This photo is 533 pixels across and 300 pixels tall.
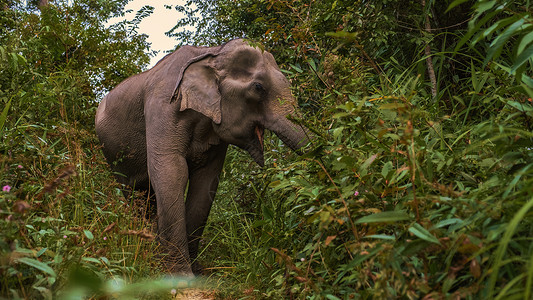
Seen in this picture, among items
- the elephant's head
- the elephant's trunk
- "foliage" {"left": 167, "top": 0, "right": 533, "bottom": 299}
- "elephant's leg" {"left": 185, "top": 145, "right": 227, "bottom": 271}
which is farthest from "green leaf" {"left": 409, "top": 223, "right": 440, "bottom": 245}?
"elephant's leg" {"left": 185, "top": 145, "right": 227, "bottom": 271}

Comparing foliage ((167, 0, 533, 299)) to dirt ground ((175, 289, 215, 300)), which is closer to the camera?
foliage ((167, 0, 533, 299))

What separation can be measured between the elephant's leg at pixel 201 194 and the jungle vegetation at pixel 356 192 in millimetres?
238

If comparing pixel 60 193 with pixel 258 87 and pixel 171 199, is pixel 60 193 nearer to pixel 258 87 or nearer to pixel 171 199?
pixel 171 199

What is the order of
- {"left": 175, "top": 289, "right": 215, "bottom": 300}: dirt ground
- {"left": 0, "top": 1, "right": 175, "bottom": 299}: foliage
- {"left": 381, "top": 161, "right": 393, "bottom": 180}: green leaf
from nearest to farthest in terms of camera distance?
{"left": 0, "top": 1, "right": 175, "bottom": 299}: foliage → {"left": 381, "top": 161, "right": 393, "bottom": 180}: green leaf → {"left": 175, "top": 289, "right": 215, "bottom": 300}: dirt ground

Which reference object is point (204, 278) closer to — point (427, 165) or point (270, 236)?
point (270, 236)

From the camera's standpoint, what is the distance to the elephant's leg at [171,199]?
4.70 meters

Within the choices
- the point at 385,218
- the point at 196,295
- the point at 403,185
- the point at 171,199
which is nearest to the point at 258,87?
the point at 171,199

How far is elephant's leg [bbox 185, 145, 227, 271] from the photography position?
5.40 meters

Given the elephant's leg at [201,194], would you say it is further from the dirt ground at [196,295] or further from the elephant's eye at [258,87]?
the dirt ground at [196,295]

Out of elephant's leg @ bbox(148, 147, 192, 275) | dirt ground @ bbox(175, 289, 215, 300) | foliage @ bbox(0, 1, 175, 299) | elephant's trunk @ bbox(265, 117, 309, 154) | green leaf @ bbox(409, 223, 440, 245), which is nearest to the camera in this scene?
green leaf @ bbox(409, 223, 440, 245)

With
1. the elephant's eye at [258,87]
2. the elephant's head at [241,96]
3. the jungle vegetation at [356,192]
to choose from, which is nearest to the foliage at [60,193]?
the jungle vegetation at [356,192]

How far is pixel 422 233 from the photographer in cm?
185

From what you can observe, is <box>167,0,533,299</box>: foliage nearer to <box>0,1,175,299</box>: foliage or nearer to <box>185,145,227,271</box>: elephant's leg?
<box>185,145,227,271</box>: elephant's leg

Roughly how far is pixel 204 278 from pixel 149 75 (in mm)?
2327
